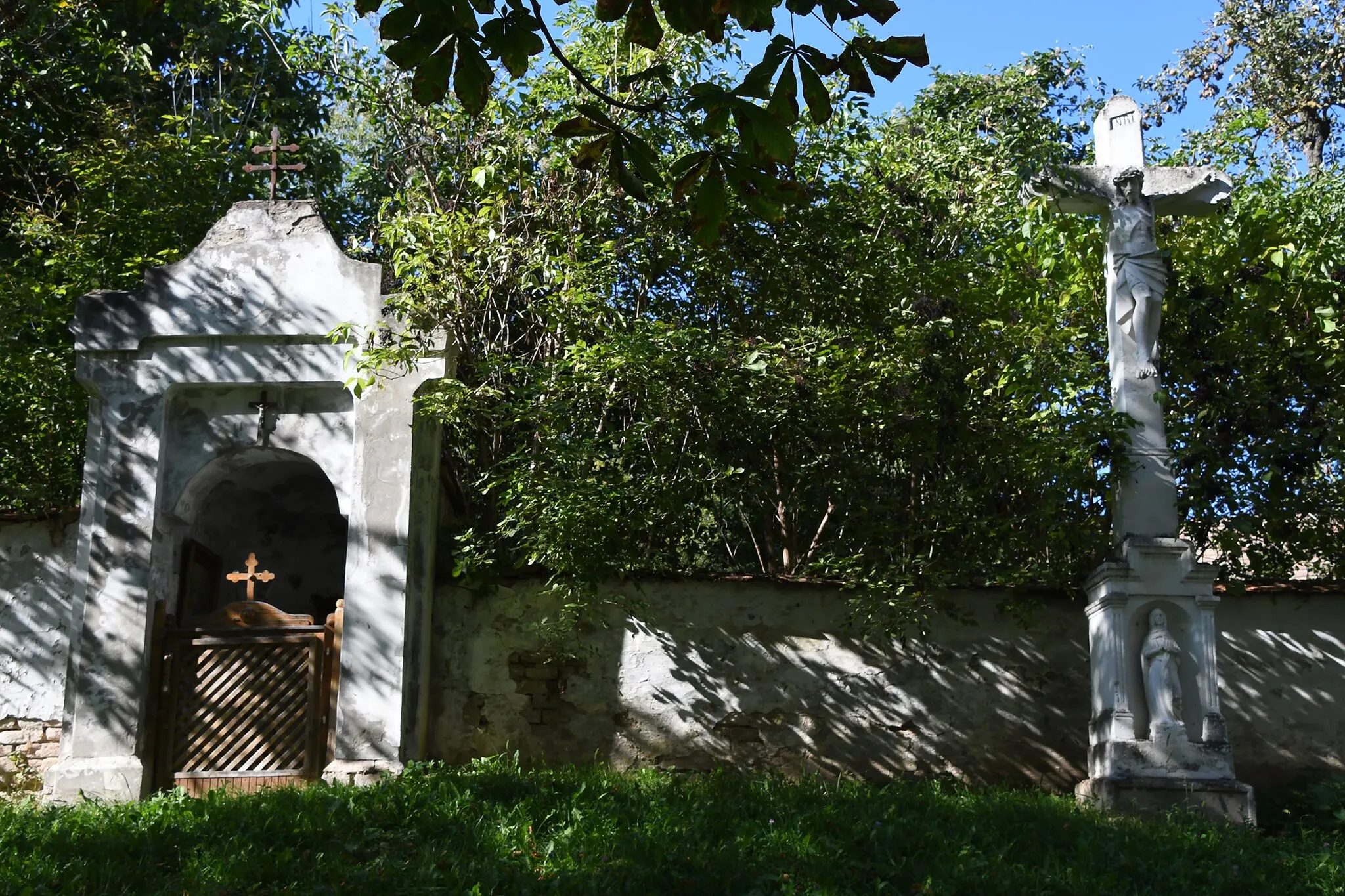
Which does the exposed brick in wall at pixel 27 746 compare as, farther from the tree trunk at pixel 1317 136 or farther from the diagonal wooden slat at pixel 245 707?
the tree trunk at pixel 1317 136

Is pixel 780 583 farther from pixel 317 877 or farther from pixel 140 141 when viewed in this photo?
pixel 140 141

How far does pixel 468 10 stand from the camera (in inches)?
143

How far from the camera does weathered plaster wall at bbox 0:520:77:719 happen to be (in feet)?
29.5

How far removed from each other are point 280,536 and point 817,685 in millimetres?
5016

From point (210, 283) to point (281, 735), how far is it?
10.4ft

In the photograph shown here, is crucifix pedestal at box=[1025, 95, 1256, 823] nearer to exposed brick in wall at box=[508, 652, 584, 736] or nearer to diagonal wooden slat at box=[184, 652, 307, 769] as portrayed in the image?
exposed brick in wall at box=[508, 652, 584, 736]

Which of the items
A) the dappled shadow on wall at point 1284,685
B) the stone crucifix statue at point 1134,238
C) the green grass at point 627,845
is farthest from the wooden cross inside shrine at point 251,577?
the dappled shadow on wall at point 1284,685

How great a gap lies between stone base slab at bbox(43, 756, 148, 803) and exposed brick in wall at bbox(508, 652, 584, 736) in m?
2.51

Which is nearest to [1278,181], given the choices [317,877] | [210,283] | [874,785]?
[874,785]

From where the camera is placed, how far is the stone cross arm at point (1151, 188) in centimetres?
866

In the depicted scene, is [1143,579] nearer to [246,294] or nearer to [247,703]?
[247,703]

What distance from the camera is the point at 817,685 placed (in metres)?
9.10

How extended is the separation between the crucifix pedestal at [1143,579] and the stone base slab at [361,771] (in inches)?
171

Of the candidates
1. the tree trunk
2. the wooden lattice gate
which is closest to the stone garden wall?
the wooden lattice gate
